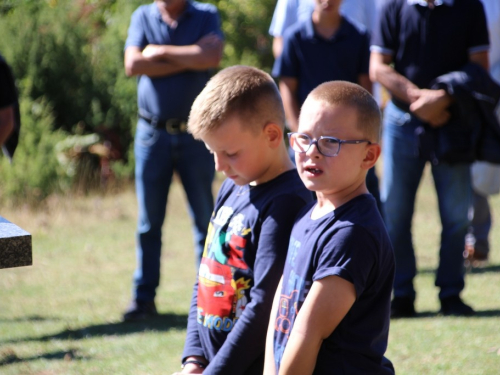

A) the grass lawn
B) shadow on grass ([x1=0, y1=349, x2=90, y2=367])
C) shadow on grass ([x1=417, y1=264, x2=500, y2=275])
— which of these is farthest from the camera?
shadow on grass ([x1=417, y1=264, x2=500, y2=275])

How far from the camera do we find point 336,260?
2.06m

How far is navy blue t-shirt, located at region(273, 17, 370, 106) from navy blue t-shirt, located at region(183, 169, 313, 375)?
2.55 m

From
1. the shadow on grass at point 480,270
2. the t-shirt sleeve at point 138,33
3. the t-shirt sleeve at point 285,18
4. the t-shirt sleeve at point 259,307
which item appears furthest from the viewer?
the shadow on grass at point 480,270

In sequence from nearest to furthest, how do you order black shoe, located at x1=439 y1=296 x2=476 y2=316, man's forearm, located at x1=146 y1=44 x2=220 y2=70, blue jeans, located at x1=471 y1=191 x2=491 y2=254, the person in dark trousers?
the person in dark trousers
black shoe, located at x1=439 y1=296 x2=476 y2=316
man's forearm, located at x1=146 y1=44 x2=220 y2=70
blue jeans, located at x1=471 y1=191 x2=491 y2=254

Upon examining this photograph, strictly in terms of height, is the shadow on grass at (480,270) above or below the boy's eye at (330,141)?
below

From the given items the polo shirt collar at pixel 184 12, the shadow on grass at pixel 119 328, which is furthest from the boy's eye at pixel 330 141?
the polo shirt collar at pixel 184 12

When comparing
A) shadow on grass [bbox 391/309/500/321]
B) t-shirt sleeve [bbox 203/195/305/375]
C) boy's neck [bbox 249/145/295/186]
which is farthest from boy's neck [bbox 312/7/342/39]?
t-shirt sleeve [bbox 203/195/305/375]

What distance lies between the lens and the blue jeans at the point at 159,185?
16.4 feet

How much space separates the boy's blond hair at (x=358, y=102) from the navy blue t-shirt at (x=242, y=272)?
0.35 meters

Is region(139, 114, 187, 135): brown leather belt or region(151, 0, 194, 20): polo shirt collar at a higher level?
region(151, 0, 194, 20): polo shirt collar

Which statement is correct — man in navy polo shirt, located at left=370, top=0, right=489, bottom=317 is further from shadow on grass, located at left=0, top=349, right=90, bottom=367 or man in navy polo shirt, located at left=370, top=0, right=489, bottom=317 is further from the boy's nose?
the boy's nose

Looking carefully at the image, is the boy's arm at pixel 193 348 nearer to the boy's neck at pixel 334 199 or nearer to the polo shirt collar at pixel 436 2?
the boy's neck at pixel 334 199

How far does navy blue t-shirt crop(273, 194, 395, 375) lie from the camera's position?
2062mm

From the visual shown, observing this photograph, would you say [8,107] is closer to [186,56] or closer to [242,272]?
[186,56]
